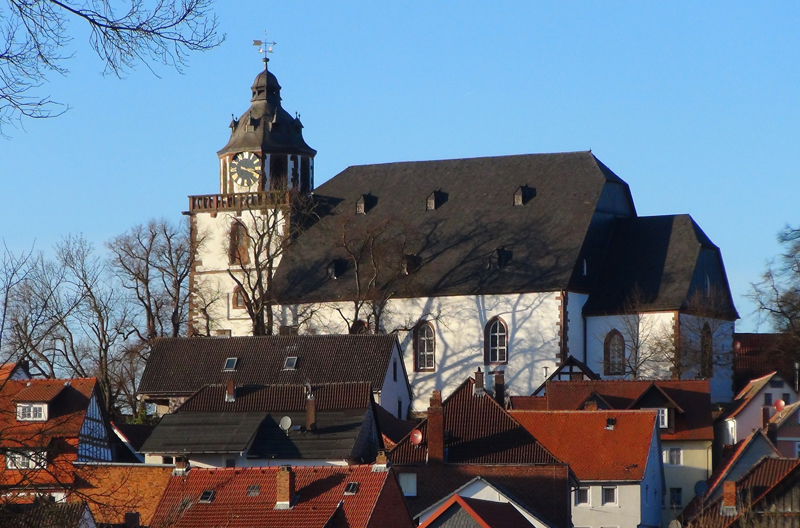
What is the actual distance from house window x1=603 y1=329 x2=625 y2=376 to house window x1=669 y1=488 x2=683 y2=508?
8.85 meters

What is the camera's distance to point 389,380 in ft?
168

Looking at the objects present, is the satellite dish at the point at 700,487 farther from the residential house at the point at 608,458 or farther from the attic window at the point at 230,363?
the attic window at the point at 230,363

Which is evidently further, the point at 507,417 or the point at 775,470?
the point at 507,417

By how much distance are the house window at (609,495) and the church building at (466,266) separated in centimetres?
1079

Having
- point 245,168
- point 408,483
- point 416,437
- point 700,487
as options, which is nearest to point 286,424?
point 416,437

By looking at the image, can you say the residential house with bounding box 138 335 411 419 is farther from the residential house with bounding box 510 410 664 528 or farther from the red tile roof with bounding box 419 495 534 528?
the red tile roof with bounding box 419 495 534 528

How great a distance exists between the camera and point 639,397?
1901 inches

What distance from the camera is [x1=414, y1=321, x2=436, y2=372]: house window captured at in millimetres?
57406

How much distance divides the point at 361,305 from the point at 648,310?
10.7 meters

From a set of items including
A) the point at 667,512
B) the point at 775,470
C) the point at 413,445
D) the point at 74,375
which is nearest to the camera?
the point at 775,470

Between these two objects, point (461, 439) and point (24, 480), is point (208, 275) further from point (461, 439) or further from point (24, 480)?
point (24, 480)

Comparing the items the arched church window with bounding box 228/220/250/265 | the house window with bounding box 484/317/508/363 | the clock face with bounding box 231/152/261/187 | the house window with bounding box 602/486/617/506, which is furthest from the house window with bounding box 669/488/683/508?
the clock face with bounding box 231/152/261/187

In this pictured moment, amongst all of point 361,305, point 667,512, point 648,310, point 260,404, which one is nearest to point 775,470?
point 667,512

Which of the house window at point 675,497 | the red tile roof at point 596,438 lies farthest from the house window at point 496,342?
the red tile roof at point 596,438
